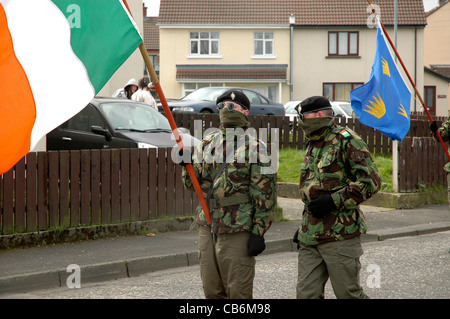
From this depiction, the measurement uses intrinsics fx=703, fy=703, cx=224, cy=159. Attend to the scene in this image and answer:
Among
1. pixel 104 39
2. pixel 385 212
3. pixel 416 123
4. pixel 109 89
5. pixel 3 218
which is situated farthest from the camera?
pixel 109 89

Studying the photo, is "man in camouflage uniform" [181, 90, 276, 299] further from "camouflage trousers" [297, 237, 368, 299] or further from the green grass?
the green grass

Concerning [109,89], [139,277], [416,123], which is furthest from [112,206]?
[109,89]

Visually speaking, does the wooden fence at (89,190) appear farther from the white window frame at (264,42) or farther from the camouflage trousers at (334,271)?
the white window frame at (264,42)

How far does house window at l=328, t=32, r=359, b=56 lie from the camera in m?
41.8

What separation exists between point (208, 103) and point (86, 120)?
28.9 feet

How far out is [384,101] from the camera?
7523 millimetres

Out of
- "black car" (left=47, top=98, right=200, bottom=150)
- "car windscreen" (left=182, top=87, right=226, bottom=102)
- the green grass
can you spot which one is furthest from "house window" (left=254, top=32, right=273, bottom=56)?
"black car" (left=47, top=98, right=200, bottom=150)

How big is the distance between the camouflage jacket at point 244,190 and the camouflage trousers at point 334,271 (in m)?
0.43

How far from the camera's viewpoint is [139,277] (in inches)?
316

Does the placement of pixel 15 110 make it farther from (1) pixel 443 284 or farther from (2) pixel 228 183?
(1) pixel 443 284

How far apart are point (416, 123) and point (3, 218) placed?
11549 millimetres

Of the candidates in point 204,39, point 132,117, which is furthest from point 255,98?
point 204,39

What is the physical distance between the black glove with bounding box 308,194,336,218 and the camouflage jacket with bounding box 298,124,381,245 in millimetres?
39

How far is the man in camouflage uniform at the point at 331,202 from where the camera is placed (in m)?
5.00
